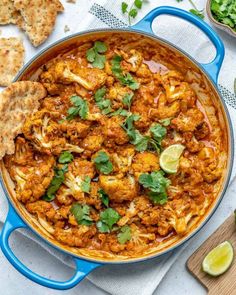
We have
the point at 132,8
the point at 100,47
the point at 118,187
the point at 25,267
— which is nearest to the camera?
the point at 25,267

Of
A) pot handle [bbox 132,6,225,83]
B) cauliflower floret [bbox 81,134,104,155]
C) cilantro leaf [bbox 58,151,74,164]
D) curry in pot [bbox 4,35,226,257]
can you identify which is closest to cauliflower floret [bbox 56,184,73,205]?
curry in pot [bbox 4,35,226,257]

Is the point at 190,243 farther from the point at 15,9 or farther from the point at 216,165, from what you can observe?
the point at 15,9

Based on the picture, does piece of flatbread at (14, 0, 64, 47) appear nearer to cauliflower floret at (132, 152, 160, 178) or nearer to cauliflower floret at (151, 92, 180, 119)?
cauliflower floret at (151, 92, 180, 119)

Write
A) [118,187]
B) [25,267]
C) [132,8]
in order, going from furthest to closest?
[132,8] < [118,187] < [25,267]

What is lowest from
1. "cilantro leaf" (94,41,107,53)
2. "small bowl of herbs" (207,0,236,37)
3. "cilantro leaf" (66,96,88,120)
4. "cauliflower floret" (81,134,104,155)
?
"cauliflower floret" (81,134,104,155)

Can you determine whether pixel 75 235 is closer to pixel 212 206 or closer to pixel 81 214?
pixel 81 214

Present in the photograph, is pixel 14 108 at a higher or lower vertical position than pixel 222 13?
lower

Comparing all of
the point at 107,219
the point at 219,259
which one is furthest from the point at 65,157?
the point at 219,259

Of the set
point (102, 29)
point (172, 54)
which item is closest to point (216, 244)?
point (172, 54)
